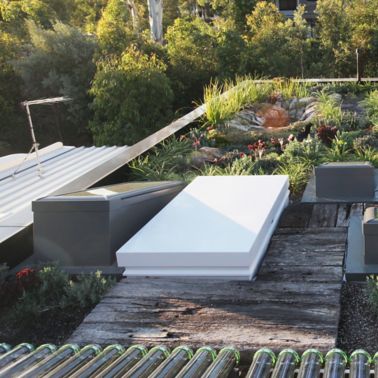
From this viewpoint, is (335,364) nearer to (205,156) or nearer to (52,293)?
(52,293)

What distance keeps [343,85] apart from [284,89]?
1.37 meters

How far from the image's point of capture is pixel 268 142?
7.54 m

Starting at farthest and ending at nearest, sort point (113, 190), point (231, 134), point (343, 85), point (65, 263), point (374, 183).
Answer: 1. point (343, 85)
2. point (231, 134)
3. point (374, 183)
4. point (113, 190)
5. point (65, 263)

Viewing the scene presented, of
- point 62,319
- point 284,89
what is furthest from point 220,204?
point 284,89

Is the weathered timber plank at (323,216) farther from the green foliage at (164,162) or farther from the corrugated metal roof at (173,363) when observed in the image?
the corrugated metal roof at (173,363)

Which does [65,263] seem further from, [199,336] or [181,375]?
[181,375]

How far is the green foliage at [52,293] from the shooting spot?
145 inches

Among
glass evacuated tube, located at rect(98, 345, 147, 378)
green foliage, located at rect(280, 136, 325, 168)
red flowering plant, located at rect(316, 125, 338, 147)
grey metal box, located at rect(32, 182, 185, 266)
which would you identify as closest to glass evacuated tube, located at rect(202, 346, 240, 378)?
glass evacuated tube, located at rect(98, 345, 147, 378)

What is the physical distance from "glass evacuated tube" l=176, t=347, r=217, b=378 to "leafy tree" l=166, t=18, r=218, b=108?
42.9 feet

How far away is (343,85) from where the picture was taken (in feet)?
37.8

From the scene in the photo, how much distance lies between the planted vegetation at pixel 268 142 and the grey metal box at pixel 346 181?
435 mm

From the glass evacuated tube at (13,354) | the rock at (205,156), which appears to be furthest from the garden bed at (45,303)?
the rock at (205,156)

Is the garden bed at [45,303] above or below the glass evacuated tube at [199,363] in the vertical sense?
below

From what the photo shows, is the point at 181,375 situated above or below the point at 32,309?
above
